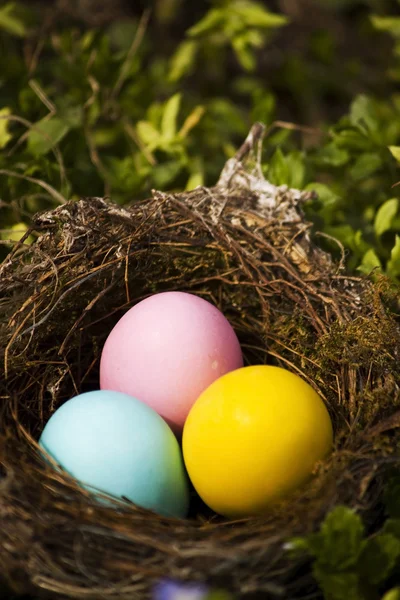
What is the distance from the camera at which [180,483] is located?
1.46m

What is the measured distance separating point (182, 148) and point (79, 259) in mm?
703

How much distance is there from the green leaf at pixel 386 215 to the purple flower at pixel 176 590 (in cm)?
110

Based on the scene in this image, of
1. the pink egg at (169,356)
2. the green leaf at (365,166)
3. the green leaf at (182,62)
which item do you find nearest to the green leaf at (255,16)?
the green leaf at (182,62)

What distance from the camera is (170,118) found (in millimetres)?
2221

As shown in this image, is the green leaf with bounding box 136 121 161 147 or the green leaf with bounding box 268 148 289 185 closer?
the green leaf with bounding box 268 148 289 185

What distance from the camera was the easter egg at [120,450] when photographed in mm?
1373

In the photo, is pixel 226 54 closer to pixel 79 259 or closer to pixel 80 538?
pixel 79 259

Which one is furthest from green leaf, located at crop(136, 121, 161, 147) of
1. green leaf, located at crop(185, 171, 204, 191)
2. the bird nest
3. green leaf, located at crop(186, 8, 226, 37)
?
green leaf, located at crop(186, 8, 226, 37)

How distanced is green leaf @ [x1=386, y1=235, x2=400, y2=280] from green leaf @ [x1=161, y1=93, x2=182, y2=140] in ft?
2.57

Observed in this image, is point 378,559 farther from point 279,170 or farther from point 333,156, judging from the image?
point 333,156

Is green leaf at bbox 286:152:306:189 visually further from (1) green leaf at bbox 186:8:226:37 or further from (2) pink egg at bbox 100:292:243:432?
(1) green leaf at bbox 186:8:226:37

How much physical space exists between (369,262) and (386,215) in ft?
0.58

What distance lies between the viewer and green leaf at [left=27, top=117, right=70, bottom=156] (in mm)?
2014

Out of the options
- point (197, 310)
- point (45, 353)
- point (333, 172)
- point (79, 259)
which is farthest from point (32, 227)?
point (333, 172)
